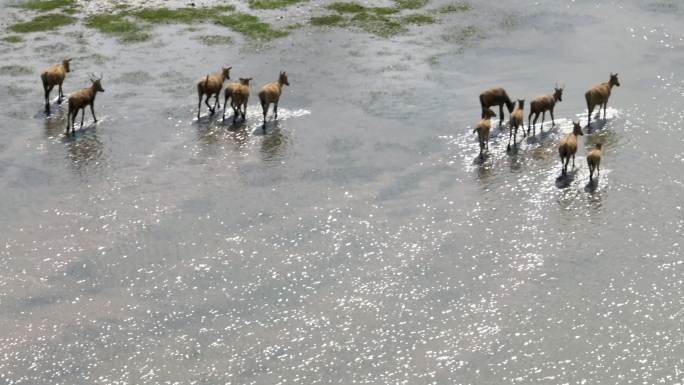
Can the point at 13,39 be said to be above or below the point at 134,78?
above

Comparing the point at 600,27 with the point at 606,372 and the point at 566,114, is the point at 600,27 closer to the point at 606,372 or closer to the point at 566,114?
the point at 566,114

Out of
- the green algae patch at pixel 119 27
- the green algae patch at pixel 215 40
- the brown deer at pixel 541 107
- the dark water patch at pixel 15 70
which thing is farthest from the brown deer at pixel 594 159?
the dark water patch at pixel 15 70

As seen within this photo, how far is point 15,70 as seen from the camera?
3825cm

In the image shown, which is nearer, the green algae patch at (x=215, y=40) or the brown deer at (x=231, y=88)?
the brown deer at (x=231, y=88)

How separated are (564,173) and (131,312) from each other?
13.4 meters

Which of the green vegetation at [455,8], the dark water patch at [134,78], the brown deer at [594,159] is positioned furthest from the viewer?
the green vegetation at [455,8]

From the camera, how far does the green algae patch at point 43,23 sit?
4312cm

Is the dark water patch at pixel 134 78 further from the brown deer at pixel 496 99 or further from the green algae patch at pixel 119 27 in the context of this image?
the brown deer at pixel 496 99

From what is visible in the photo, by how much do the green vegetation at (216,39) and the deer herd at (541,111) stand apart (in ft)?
43.0

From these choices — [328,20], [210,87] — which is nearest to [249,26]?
[328,20]

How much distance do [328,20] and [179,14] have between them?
711 centimetres

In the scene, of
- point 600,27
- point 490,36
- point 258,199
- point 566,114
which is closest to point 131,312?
point 258,199

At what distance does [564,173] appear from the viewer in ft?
93.2

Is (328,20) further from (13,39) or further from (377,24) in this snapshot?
(13,39)
